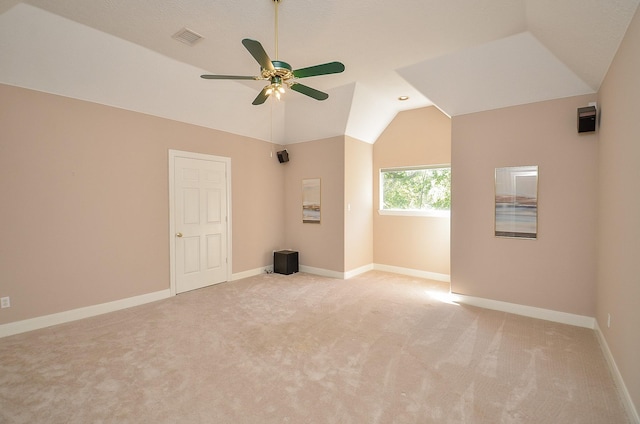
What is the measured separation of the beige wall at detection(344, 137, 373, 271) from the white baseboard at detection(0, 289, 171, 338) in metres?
3.28

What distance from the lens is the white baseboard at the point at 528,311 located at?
3451 millimetres

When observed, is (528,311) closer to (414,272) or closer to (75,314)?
(414,272)

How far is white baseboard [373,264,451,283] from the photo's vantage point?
5.42 m

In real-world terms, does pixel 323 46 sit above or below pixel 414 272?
above

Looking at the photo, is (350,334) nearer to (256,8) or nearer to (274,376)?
(274,376)

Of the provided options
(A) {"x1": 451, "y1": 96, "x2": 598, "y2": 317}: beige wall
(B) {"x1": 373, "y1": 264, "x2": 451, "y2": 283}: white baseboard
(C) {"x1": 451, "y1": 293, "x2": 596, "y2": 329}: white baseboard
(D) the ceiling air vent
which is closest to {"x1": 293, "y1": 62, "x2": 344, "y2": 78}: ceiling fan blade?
(D) the ceiling air vent

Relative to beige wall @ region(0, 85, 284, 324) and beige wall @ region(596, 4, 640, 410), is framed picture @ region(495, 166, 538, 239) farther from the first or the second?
beige wall @ region(0, 85, 284, 324)

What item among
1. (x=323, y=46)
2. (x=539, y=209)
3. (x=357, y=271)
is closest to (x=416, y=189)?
(x=357, y=271)

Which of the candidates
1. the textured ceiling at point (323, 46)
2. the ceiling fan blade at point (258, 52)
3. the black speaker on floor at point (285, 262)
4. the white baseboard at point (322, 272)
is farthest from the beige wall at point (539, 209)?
the ceiling fan blade at point (258, 52)

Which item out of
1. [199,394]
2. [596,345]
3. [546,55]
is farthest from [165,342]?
[546,55]

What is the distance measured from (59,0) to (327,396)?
13.8 ft

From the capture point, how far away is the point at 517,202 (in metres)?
3.84

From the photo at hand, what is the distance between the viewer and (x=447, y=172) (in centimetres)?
550

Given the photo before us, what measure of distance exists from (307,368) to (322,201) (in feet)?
12.0
